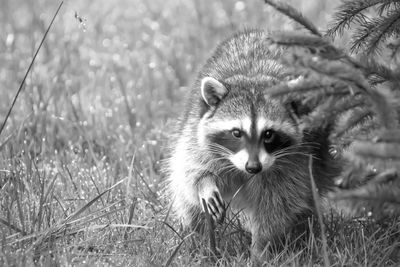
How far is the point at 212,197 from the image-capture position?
441 cm

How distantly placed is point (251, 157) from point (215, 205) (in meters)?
0.36

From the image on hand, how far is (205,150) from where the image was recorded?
4.59m

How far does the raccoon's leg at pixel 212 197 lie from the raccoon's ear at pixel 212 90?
433 millimetres

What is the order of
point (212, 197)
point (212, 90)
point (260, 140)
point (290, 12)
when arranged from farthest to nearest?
point (212, 90) < point (212, 197) < point (260, 140) < point (290, 12)

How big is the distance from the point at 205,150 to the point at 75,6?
456 centimetres

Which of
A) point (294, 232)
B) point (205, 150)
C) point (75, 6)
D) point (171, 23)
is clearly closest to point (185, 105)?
point (205, 150)

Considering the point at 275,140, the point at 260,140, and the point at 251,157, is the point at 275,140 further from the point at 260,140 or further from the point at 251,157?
the point at 251,157

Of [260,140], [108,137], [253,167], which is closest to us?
[253,167]

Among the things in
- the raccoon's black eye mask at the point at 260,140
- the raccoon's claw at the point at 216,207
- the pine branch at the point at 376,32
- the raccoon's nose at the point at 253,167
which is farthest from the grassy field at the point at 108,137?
the pine branch at the point at 376,32

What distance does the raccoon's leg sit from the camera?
4.34 meters

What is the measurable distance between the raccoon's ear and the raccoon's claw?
0.54m

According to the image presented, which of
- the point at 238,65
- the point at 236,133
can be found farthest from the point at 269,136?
the point at 238,65

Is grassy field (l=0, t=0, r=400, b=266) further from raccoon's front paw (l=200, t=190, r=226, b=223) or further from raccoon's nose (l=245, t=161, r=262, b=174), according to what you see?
raccoon's nose (l=245, t=161, r=262, b=174)

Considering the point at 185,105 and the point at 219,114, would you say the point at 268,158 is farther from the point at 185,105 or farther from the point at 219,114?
the point at 185,105
